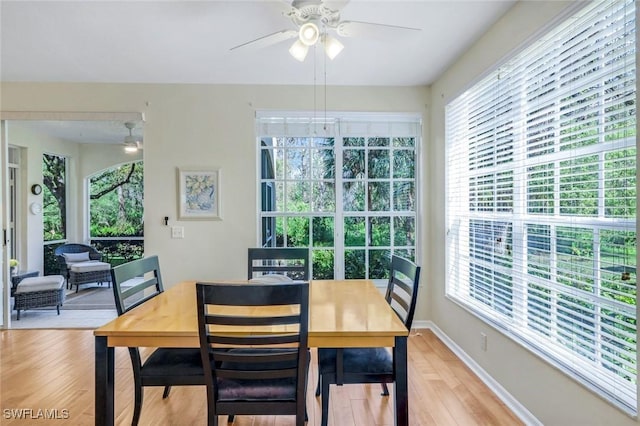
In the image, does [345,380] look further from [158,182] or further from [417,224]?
[158,182]

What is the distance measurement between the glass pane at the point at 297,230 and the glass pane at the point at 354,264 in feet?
1.54

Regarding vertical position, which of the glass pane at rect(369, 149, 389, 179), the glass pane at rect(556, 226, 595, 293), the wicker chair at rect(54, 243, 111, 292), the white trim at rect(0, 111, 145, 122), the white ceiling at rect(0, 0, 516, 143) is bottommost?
the wicker chair at rect(54, 243, 111, 292)

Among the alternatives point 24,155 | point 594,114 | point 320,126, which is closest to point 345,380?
point 594,114

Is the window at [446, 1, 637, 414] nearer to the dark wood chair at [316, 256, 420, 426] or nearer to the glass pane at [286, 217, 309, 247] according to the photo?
the dark wood chair at [316, 256, 420, 426]

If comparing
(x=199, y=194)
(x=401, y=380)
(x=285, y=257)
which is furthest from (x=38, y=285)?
(x=401, y=380)

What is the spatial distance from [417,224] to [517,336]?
1.72m

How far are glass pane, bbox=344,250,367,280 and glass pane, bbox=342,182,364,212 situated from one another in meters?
0.47

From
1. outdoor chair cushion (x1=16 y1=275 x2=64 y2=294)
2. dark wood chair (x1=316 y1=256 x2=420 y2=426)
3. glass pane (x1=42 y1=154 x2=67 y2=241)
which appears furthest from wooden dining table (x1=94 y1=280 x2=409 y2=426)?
glass pane (x1=42 y1=154 x2=67 y2=241)

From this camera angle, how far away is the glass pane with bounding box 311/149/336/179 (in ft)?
12.0

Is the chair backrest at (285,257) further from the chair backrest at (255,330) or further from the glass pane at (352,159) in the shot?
the glass pane at (352,159)

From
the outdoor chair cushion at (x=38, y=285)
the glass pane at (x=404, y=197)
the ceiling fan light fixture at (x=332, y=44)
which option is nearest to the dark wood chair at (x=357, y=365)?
the ceiling fan light fixture at (x=332, y=44)

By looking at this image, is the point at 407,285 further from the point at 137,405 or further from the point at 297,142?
the point at 297,142

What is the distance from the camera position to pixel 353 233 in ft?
12.2

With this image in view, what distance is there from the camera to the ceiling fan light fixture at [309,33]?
5.85 ft
